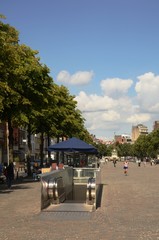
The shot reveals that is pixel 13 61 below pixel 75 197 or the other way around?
the other way around

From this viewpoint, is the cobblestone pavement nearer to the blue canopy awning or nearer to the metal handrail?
the metal handrail

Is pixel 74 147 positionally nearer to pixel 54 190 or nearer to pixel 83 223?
pixel 54 190

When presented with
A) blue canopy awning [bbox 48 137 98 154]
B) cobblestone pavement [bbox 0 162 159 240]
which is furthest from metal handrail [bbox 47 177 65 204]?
blue canopy awning [bbox 48 137 98 154]

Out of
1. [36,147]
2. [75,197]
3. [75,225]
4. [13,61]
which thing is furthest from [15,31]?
[36,147]

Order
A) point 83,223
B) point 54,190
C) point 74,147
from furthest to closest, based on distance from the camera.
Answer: point 74,147, point 54,190, point 83,223

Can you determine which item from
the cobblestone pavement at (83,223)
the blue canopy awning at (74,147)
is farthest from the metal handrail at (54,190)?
the blue canopy awning at (74,147)

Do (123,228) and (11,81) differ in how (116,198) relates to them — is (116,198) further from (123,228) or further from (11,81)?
(11,81)

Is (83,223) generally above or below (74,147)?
below

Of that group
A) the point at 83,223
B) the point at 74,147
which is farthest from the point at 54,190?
the point at 74,147

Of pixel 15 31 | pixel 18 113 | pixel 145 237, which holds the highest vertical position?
pixel 15 31

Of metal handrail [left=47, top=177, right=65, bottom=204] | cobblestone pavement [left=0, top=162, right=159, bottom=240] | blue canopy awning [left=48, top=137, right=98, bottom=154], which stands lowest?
cobblestone pavement [left=0, top=162, right=159, bottom=240]

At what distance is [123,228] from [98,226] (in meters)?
0.74

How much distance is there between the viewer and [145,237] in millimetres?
10289

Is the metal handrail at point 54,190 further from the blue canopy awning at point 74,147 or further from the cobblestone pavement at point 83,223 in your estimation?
the blue canopy awning at point 74,147
